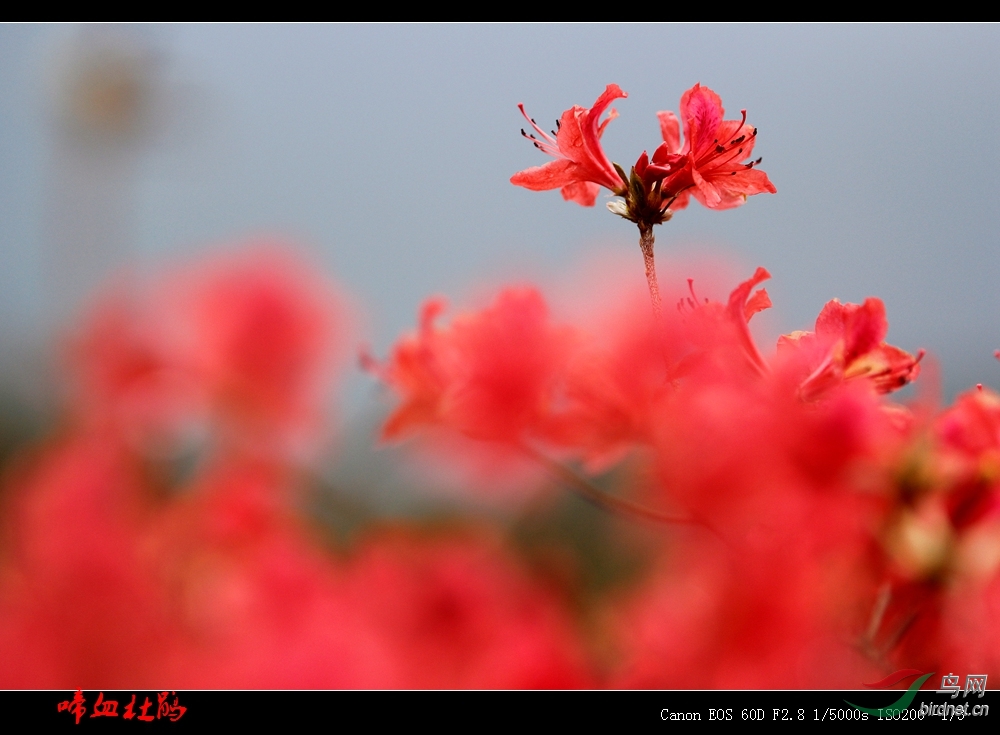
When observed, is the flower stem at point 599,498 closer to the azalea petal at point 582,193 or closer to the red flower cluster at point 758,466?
the red flower cluster at point 758,466

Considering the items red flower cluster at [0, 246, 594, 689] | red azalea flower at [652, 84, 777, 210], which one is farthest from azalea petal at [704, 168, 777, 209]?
red flower cluster at [0, 246, 594, 689]

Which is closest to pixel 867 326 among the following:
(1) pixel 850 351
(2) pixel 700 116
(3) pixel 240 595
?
(1) pixel 850 351

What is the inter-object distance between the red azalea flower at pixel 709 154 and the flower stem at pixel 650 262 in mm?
20

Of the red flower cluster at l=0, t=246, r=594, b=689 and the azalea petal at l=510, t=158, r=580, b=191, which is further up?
the azalea petal at l=510, t=158, r=580, b=191

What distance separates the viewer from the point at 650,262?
332 millimetres

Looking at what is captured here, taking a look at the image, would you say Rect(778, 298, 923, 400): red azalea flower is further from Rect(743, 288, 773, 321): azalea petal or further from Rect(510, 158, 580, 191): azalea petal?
Rect(510, 158, 580, 191): azalea petal

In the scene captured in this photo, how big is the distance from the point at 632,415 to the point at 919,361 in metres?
0.13

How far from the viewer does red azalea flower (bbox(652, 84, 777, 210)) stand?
35 centimetres

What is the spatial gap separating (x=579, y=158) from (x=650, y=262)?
0.22ft

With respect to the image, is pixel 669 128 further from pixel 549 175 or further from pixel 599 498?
pixel 599 498

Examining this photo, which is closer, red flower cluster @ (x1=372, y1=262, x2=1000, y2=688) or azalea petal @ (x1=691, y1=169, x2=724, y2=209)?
red flower cluster @ (x1=372, y1=262, x2=1000, y2=688)

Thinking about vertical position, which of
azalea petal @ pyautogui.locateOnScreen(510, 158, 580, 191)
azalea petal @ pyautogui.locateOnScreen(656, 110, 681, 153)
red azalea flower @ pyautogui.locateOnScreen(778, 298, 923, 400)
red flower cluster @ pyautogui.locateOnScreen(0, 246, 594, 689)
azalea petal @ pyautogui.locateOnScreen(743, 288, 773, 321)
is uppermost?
azalea petal @ pyautogui.locateOnScreen(656, 110, 681, 153)

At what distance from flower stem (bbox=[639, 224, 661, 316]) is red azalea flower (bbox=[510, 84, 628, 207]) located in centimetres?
2
